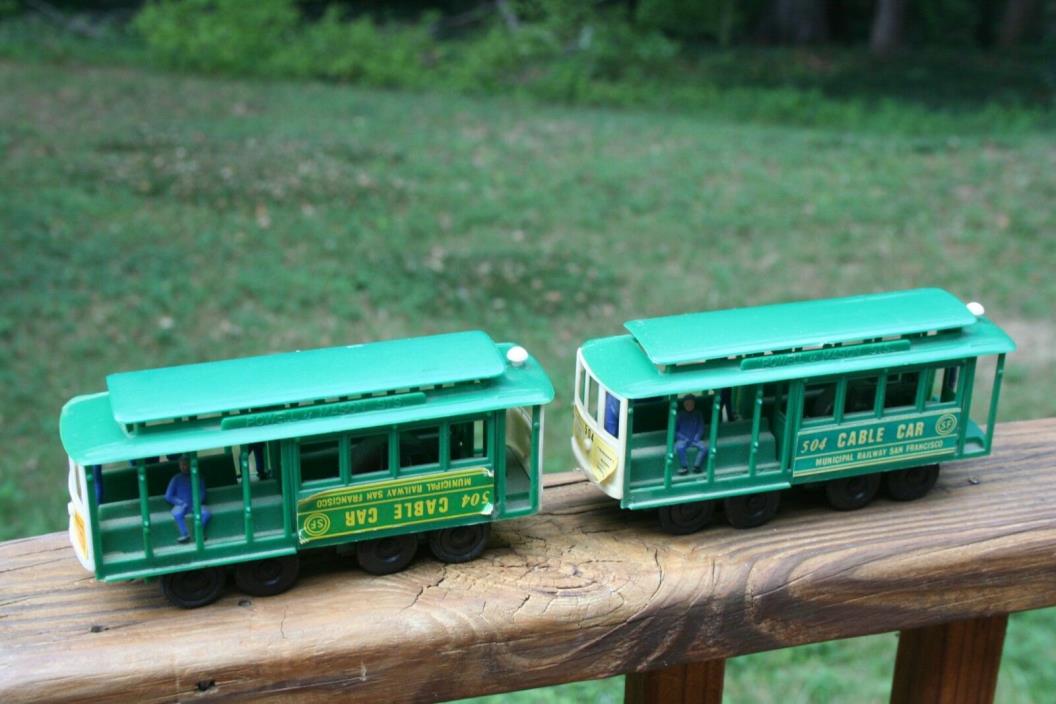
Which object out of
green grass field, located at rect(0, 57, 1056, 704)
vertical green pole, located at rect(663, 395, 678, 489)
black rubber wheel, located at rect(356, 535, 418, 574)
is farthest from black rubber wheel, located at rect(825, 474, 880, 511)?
green grass field, located at rect(0, 57, 1056, 704)

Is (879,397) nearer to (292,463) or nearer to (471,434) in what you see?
(471,434)

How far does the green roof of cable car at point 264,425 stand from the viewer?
9.95ft

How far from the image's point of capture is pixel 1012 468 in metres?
3.89

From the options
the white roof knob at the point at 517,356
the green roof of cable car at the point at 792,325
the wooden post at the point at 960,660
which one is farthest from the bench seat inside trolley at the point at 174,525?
the wooden post at the point at 960,660

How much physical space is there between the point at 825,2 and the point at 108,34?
563 inches

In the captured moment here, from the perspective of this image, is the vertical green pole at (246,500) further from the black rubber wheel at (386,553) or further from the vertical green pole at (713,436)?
the vertical green pole at (713,436)

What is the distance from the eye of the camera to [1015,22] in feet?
79.8

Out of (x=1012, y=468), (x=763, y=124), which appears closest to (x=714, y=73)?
(x=763, y=124)

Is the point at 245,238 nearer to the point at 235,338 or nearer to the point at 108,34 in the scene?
the point at 235,338

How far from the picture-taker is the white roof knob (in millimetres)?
3459

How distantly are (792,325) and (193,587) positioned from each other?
191 cm

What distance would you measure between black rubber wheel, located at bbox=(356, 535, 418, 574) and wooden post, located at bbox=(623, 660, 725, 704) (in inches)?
27.7

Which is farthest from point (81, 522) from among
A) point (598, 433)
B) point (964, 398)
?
point (964, 398)

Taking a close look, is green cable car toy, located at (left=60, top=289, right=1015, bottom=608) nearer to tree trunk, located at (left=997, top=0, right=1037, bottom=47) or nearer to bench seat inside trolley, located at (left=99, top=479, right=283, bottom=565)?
bench seat inside trolley, located at (left=99, top=479, right=283, bottom=565)
